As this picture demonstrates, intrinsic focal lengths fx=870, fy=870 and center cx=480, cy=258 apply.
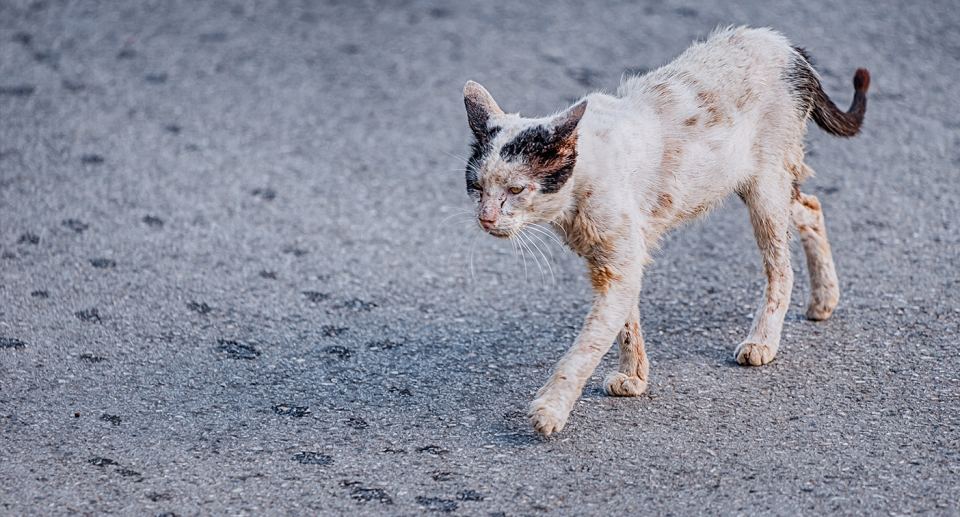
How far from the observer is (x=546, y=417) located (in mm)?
3209

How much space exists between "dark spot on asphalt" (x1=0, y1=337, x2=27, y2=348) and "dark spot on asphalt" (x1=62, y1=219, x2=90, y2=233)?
1.32 m

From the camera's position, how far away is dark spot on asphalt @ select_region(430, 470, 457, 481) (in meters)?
3.12

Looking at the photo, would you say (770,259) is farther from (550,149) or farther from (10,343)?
(10,343)

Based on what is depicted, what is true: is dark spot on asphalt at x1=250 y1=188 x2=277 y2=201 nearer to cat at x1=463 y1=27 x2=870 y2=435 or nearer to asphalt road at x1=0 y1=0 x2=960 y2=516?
asphalt road at x1=0 y1=0 x2=960 y2=516

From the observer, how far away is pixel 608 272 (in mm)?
3391

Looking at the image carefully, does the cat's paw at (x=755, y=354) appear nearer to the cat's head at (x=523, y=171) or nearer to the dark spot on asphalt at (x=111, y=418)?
the cat's head at (x=523, y=171)

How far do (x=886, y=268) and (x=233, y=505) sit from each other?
3721mm

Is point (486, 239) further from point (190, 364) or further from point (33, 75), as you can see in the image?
point (33, 75)

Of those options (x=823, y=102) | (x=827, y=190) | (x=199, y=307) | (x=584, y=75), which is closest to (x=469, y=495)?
(x=199, y=307)

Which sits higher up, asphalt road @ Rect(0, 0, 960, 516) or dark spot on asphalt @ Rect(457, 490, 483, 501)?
dark spot on asphalt @ Rect(457, 490, 483, 501)

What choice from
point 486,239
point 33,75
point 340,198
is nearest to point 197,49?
point 33,75

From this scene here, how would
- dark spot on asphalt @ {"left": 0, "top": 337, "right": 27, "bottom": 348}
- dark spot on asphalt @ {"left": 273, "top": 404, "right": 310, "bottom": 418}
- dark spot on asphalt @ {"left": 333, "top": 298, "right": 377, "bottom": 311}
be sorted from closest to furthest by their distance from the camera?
1. dark spot on asphalt @ {"left": 273, "top": 404, "right": 310, "bottom": 418}
2. dark spot on asphalt @ {"left": 0, "top": 337, "right": 27, "bottom": 348}
3. dark spot on asphalt @ {"left": 333, "top": 298, "right": 377, "bottom": 311}

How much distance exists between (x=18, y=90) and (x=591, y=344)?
5.84m

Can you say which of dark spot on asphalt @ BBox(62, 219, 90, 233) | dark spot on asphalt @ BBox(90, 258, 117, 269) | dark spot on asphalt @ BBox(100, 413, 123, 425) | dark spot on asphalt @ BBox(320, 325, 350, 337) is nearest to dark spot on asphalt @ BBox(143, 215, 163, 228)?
dark spot on asphalt @ BBox(62, 219, 90, 233)
